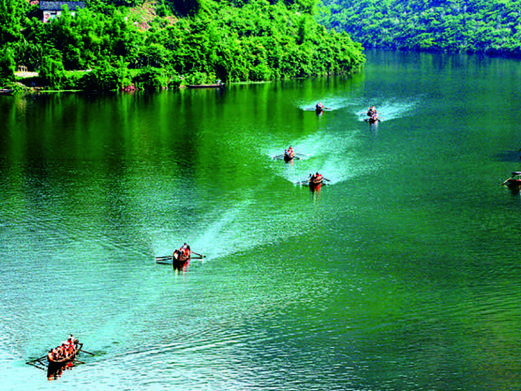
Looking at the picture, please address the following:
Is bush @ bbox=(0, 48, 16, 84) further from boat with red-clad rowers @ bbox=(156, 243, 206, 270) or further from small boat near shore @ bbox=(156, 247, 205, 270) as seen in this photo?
small boat near shore @ bbox=(156, 247, 205, 270)

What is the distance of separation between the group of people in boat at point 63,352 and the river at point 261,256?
3.37ft

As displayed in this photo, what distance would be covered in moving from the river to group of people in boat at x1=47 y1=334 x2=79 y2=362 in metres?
1.03

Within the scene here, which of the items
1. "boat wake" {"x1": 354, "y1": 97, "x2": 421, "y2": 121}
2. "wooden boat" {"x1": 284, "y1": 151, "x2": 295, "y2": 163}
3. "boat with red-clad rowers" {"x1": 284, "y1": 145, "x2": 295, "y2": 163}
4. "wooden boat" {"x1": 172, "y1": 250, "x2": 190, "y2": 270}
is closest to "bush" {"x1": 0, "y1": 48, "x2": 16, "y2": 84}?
"boat wake" {"x1": 354, "y1": 97, "x2": 421, "y2": 121}

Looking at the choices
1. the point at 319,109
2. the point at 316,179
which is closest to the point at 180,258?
the point at 316,179

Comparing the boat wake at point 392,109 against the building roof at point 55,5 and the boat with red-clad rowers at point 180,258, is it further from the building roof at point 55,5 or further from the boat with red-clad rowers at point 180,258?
the building roof at point 55,5

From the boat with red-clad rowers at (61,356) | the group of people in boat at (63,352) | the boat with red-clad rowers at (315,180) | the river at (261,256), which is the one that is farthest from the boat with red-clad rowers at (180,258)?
the boat with red-clad rowers at (315,180)

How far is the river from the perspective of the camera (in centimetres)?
4844

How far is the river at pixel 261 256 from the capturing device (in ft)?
159

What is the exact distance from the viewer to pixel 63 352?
4728cm

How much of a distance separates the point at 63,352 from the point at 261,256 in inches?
870

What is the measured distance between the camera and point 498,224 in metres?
72.8

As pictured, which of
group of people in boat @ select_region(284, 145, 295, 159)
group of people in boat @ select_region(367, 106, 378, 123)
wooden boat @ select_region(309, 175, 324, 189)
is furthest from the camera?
group of people in boat @ select_region(367, 106, 378, 123)

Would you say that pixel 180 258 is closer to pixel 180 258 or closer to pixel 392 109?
pixel 180 258

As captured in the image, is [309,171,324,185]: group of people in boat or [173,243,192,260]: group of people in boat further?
[309,171,324,185]: group of people in boat
